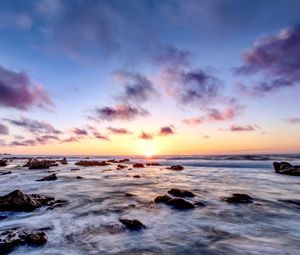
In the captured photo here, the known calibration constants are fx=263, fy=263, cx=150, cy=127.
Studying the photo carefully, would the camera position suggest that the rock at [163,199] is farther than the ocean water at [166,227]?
Yes

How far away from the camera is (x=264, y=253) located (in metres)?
7.22

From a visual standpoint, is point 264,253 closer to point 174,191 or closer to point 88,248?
point 88,248

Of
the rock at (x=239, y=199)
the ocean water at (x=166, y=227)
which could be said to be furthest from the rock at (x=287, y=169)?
the rock at (x=239, y=199)

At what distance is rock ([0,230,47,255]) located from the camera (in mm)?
7031

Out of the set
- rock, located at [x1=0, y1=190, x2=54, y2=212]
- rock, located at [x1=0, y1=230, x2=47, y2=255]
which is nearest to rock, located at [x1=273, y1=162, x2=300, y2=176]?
rock, located at [x1=0, y1=190, x2=54, y2=212]

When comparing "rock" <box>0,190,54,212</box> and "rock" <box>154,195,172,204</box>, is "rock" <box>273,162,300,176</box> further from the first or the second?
"rock" <box>0,190,54,212</box>

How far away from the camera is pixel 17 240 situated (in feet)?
24.5

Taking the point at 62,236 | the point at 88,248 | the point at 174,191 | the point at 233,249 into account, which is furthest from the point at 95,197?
the point at 233,249

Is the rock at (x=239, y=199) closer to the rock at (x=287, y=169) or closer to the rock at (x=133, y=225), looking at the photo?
the rock at (x=133, y=225)

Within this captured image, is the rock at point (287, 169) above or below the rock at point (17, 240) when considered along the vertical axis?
above

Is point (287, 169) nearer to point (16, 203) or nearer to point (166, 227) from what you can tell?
point (166, 227)

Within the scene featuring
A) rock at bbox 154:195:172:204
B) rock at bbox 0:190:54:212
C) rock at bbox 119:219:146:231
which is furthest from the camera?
rock at bbox 154:195:172:204

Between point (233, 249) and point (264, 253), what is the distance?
0.81 m

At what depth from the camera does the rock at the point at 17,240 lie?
7.03 m
